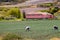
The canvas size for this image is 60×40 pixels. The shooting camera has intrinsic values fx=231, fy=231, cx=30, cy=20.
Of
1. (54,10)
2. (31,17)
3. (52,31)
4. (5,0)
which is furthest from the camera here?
(5,0)

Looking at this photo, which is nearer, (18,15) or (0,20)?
(0,20)

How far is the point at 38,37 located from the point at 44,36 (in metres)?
0.25

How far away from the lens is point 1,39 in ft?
25.7

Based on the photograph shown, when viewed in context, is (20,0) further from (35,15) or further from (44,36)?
(44,36)

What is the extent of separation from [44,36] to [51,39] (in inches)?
19.1

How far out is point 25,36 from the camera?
8750 mm

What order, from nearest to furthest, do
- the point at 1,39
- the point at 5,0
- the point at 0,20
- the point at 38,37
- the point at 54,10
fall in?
the point at 1,39
the point at 38,37
the point at 0,20
the point at 54,10
the point at 5,0

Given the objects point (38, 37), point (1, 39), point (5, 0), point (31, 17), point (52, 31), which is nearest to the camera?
point (1, 39)

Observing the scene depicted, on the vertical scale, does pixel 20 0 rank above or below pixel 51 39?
below

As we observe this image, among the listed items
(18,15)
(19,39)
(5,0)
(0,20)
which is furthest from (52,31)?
(5,0)

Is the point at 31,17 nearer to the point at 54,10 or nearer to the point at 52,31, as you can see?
the point at 54,10

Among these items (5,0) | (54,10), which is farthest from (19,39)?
(5,0)

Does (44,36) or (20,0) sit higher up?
(44,36)

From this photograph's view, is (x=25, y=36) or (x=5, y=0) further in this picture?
(x=5, y=0)
